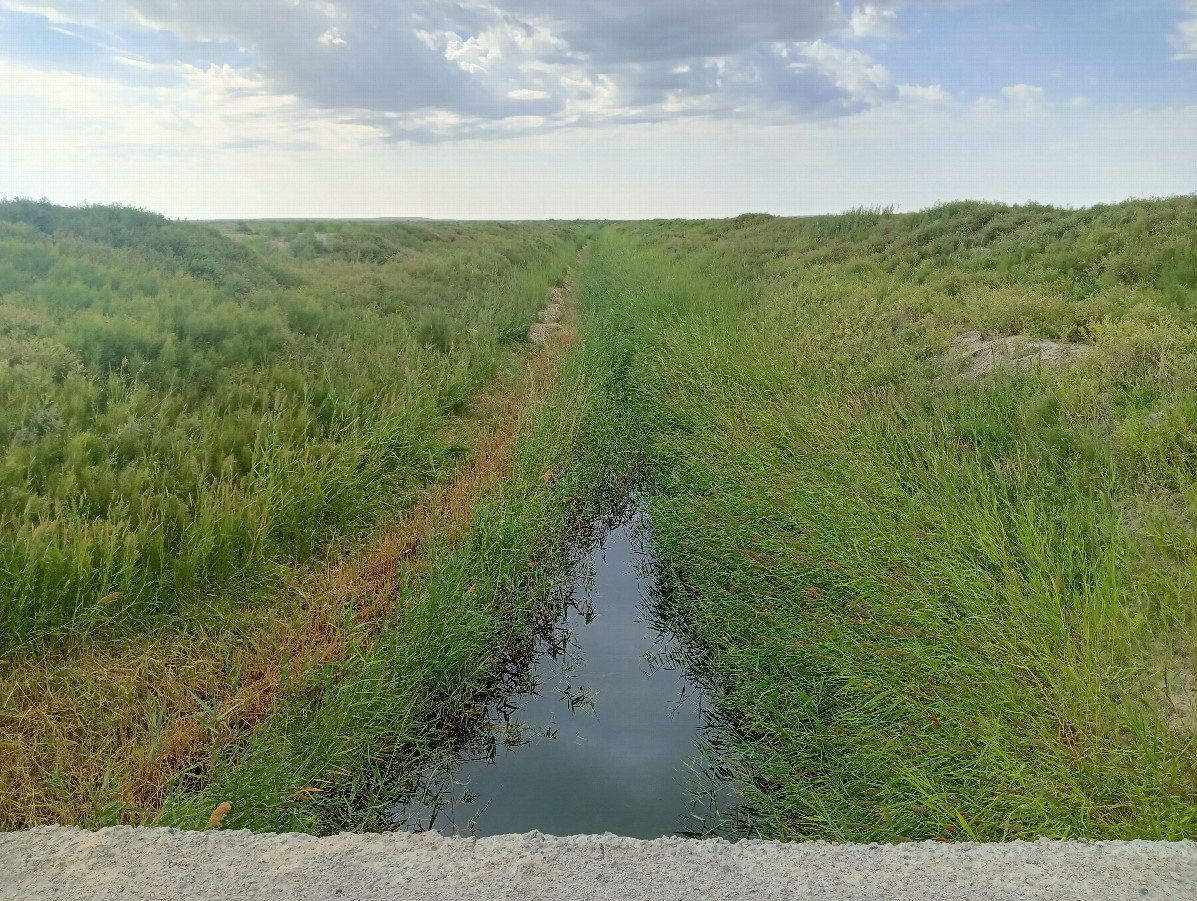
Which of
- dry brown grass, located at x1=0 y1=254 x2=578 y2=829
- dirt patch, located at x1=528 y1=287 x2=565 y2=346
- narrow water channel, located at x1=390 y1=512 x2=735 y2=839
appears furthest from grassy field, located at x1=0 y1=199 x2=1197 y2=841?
dirt patch, located at x1=528 y1=287 x2=565 y2=346

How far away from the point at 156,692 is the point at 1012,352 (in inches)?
339

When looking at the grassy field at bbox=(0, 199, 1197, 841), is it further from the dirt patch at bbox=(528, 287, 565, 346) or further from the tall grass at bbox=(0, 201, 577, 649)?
the dirt patch at bbox=(528, 287, 565, 346)

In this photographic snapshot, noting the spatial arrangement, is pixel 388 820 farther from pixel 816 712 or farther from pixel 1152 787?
pixel 1152 787

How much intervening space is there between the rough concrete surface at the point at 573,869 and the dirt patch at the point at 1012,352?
5886 mm

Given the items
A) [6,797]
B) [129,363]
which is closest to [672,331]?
[129,363]

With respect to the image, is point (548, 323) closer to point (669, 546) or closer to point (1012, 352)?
point (1012, 352)

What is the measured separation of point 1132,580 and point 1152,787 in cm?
131

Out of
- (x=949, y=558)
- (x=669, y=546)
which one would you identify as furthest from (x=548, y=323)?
(x=949, y=558)

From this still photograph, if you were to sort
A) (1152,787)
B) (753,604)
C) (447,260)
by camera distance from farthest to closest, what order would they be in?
(447,260)
(753,604)
(1152,787)

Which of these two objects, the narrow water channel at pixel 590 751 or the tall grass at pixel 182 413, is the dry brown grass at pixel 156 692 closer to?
the tall grass at pixel 182 413

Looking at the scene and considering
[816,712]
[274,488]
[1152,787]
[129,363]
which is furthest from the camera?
[129,363]

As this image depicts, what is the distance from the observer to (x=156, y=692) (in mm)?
4133

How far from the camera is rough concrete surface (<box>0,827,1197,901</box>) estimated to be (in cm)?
254

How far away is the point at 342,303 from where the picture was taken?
569 inches
